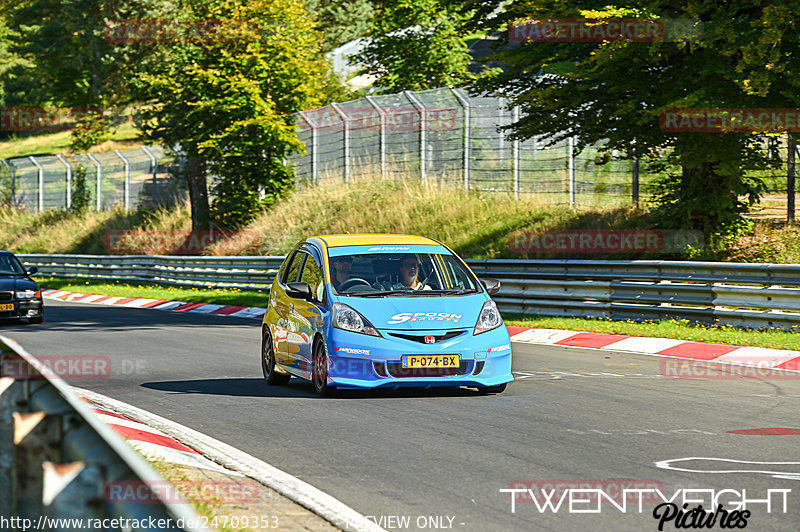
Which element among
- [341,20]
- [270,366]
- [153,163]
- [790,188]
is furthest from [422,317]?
[341,20]

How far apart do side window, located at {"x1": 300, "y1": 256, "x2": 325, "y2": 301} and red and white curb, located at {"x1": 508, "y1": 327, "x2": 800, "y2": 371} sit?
210 inches

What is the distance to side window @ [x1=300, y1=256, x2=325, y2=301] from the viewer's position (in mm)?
11156

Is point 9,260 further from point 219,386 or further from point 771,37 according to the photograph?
point 771,37

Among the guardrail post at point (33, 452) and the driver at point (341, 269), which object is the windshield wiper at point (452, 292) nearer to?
the driver at point (341, 269)

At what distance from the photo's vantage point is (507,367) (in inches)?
416

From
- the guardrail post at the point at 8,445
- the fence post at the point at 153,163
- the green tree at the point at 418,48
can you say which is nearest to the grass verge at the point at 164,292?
the fence post at the point at 153,163

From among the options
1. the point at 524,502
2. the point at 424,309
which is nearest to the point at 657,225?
the point at 424,309

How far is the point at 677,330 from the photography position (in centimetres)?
1650

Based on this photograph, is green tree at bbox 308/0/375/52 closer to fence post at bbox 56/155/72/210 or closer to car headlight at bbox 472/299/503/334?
fence post at bbox 56/155/72/210

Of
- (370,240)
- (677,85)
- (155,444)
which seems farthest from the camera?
(677,85)

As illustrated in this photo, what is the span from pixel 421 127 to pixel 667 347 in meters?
17.2
